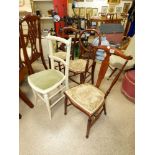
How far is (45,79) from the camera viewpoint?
1625mm

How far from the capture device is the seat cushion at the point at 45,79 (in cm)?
153

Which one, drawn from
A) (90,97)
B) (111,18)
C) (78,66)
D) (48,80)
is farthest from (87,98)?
(111,18)

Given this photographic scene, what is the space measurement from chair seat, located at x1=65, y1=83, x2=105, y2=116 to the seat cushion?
0.83ft

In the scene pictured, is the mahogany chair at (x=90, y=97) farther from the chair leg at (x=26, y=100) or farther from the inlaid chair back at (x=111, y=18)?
the inlaid chair back at (x=111, y=18)

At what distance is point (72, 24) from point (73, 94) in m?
2.42

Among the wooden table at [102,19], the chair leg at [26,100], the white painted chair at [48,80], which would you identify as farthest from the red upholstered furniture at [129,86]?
the wooden table at [102,19]

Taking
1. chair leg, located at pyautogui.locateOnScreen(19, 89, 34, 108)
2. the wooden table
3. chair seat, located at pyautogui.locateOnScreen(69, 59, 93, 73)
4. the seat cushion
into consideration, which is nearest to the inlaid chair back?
the wooden table

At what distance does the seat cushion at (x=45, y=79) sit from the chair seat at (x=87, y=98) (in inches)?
10.0

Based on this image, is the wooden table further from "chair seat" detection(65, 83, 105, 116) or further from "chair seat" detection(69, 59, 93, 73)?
"chair seat" detection(65, 83, 105, 116)

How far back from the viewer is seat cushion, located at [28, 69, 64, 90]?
60.3 inches
